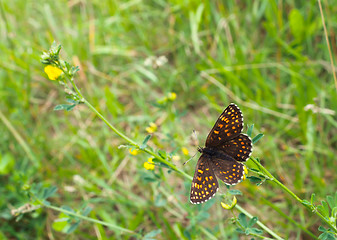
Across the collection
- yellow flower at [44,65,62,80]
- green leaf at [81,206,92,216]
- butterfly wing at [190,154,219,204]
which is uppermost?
yellow flower at [44,65,62,80]

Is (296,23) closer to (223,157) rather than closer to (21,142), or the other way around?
(223,157)

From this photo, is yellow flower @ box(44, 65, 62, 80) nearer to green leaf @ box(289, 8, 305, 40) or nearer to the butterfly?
the butterfly

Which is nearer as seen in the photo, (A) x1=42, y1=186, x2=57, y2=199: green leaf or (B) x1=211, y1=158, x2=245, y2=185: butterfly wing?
(B) x1=211, y1=158, x2=245, y2=185: butterfly wing

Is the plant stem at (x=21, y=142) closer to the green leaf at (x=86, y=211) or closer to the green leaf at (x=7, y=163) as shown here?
the green leaf at (x=7, y=163)

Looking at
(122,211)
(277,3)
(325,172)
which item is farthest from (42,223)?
(277,3)

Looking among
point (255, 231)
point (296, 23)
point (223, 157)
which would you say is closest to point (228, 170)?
point (223, 157)

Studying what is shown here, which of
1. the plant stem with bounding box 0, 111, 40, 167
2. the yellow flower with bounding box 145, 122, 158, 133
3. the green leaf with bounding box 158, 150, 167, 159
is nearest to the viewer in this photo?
the green leaf with bounding box 158, 150, 167, 159

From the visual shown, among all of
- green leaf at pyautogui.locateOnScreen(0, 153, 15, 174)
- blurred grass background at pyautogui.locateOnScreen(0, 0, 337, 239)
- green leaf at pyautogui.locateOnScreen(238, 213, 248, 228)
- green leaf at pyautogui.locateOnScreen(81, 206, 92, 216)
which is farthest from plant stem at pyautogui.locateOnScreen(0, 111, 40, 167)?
green leaf at pyautogui.locateOnScreen(238, 213, 248, 228)
